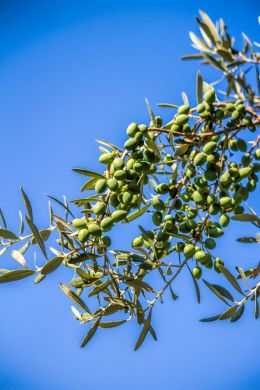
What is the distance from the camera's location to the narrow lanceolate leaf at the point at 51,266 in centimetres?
192

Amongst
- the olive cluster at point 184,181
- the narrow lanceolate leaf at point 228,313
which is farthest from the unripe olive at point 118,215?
the narrow lanceolate leaf at point 228,313

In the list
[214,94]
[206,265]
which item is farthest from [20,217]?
[214,94]

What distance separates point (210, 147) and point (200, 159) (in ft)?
0.20

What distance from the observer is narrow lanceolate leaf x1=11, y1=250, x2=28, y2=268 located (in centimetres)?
206

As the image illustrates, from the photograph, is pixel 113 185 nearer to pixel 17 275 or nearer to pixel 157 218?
pixel 157 218

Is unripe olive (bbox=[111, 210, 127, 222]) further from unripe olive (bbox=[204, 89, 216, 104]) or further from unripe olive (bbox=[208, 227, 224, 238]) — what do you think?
unripe olive (bbox=[204, 89, 216, 104])

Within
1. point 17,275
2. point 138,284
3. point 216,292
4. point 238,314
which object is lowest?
point 238,314

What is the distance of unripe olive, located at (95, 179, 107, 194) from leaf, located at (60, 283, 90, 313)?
1.33 feet

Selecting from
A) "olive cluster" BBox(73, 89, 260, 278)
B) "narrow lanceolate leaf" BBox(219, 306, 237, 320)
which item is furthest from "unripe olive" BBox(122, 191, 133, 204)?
"narrow lanceolate leaf" BBox(219, 306, 237, 320)

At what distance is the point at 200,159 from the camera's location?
1.83 m

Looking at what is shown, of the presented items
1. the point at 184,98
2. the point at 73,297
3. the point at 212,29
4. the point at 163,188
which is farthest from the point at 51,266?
the point at 212,29

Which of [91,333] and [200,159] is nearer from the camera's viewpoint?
[200,159]

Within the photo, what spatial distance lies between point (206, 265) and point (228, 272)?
97 mm

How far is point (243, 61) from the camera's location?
1719 mm
